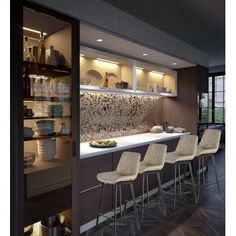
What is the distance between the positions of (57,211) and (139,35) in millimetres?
2487

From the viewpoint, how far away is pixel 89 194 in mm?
2766

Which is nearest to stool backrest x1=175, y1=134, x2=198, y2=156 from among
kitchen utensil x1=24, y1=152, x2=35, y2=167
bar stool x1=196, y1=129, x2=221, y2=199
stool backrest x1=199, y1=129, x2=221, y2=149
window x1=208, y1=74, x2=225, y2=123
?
bar stool x1=196, y1=129, x2=221, y2=199

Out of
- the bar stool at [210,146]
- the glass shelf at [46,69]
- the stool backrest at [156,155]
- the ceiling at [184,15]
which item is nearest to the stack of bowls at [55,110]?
the glass shelf at [46,69]

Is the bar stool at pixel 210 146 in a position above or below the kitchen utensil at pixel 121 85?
below

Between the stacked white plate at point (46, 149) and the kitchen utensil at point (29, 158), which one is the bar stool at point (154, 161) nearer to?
the stacked white plate at point (46, 149)

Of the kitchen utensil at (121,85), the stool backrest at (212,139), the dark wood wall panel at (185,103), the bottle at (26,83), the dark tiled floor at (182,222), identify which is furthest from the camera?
the dark wood wall panel at (185,103)

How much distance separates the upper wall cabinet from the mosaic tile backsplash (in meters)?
0.25

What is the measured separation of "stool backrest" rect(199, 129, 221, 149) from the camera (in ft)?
12.8

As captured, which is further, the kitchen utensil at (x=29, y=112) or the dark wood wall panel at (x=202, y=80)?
the dark wood wall panel at (x=202, y=80)

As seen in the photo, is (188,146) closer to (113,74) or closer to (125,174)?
(125,174)

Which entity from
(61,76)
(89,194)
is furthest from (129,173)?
A: (61,76)

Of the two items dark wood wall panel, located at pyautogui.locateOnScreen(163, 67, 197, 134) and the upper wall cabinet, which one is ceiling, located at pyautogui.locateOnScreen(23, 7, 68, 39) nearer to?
the upper wall cabinet

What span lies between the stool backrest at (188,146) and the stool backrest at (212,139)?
1.73 ft

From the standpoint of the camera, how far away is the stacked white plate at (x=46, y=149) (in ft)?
7.26
